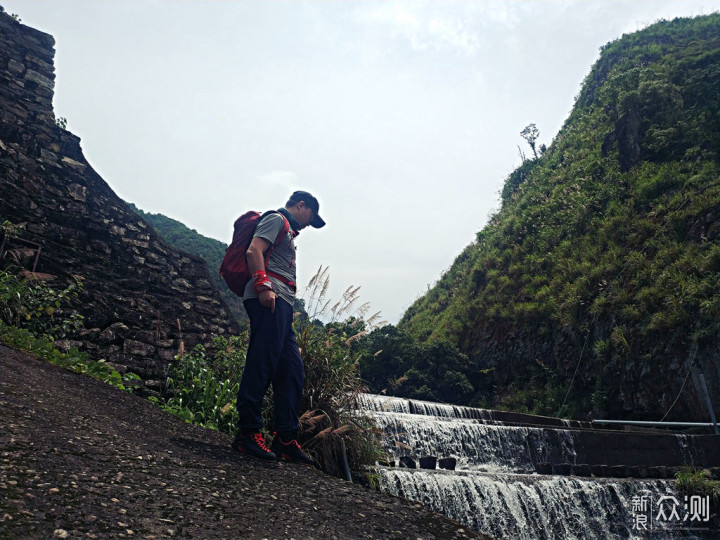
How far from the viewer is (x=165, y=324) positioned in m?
6.20

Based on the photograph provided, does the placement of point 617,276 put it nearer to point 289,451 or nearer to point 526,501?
point 526,501

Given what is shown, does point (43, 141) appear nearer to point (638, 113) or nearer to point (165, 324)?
point (165, 324)

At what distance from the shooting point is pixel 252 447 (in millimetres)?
2969

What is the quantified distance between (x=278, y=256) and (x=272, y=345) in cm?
→ 62

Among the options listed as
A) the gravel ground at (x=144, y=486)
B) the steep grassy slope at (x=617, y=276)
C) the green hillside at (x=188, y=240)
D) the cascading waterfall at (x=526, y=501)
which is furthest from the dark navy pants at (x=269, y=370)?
the green hillside at (x=188, y=240)

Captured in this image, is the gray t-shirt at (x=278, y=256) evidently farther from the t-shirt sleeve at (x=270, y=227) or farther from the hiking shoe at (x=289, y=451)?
the hiking shoe at (x=289, y=451)

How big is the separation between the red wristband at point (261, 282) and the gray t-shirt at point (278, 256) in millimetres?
56

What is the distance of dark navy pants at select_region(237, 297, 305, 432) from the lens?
3004mm

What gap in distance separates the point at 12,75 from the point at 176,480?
8.16 metres

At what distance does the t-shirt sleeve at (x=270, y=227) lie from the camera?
10.2ft

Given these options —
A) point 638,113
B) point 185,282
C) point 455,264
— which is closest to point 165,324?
point 185,282

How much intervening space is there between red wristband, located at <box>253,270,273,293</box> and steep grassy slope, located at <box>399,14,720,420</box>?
10.2 m

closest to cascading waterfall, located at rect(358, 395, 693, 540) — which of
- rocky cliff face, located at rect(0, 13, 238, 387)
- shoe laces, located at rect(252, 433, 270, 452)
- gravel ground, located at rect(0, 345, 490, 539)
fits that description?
shoe laces, located at rect(252, 433, 270, 452)

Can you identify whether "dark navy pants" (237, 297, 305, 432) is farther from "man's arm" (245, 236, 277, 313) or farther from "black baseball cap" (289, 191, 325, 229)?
"black baseball cap" (289, 191, 325, 229)
